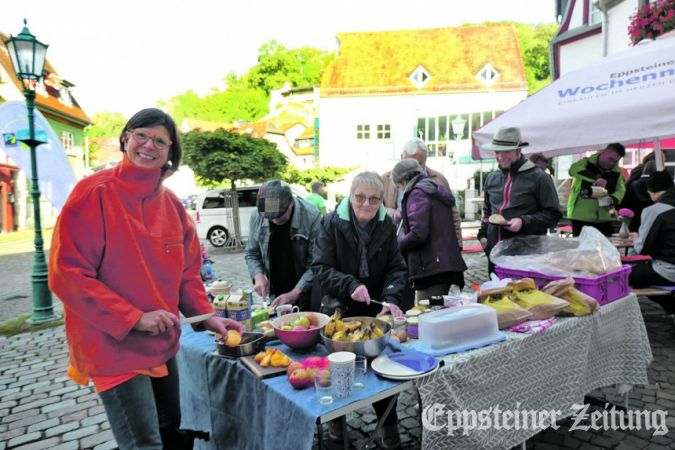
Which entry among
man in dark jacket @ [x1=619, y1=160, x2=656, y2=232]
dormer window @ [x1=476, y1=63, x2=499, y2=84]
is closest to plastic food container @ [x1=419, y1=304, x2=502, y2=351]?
man in dark jacket @ [x1=619, y1=160, x2=656, y2=232]

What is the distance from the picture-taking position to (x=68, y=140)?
25.7 meters

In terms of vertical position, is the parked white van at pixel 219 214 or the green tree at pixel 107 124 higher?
the green tree at pixel 107 124

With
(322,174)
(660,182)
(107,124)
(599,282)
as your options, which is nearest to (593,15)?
(660,182)

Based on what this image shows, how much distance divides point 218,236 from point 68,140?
17056 mm

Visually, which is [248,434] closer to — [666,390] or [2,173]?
[666,390]

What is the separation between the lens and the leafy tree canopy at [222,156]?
13258 mm

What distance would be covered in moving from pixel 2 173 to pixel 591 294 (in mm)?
23732

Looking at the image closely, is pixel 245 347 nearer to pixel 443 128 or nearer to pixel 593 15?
pixel 593 15

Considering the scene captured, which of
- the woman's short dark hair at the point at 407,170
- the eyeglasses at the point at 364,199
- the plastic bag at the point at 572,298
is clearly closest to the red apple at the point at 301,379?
the eyeglasses at the point at 364,199

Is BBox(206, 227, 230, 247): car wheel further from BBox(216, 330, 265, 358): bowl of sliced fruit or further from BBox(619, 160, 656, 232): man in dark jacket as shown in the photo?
BBox(216, 330, 265, 358): bowl of sliced fruit

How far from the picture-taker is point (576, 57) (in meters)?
12.9

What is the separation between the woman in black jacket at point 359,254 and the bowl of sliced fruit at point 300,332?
0.43m

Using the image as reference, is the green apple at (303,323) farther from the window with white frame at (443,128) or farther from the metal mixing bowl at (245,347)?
the window with white frame at (443,128)

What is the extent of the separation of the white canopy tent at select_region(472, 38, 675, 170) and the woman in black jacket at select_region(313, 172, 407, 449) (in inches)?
107
